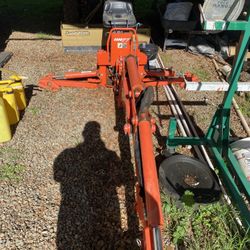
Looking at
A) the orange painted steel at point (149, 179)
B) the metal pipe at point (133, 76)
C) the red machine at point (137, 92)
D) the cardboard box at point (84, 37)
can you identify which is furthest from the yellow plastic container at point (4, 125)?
the cardboard box at point (84, 37)

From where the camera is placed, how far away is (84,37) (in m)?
7.99

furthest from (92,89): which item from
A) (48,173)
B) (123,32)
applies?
(48,173)

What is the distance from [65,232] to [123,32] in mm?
4102

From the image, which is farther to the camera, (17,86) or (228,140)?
(17,86)

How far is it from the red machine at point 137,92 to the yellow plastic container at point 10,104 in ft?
4.12

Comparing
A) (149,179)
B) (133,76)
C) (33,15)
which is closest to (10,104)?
(133,76)

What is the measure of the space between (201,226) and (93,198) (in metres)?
1.45

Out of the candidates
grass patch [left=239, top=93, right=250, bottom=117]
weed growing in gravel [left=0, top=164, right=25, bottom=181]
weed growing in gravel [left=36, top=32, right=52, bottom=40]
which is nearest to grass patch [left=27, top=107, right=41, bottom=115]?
weed growing in gravel [left=0, top=164, right=25, bottom=181]

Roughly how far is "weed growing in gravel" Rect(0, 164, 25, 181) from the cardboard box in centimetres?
469

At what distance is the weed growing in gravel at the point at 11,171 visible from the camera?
407 centimetres

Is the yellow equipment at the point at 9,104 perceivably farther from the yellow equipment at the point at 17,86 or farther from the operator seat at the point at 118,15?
the operator seat at the point at 118,15

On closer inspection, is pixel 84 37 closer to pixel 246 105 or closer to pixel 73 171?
pixel 246 105

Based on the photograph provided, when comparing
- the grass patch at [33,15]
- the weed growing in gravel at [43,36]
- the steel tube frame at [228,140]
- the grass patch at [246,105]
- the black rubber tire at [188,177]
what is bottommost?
the grass patch at [33,15]

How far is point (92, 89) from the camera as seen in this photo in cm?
635
